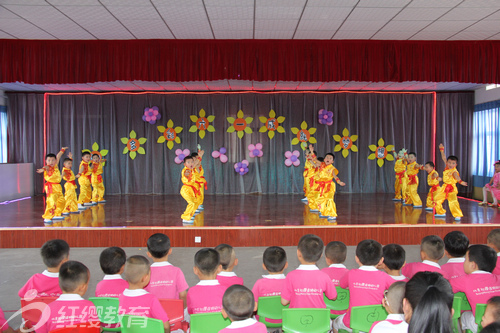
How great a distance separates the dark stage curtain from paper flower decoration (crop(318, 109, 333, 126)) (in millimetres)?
201

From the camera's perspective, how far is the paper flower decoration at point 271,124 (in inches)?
423

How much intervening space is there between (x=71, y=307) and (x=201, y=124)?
29.1 feet

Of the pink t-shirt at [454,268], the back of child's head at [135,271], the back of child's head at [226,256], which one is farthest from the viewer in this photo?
the pink t-shirt at [454,268]

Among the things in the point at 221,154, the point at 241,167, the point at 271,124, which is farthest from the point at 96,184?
the point at 271,124

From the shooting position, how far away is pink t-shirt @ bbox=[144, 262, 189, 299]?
2.68m

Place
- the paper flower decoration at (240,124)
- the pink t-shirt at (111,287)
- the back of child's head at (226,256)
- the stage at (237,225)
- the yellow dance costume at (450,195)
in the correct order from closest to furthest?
the pink t-shirt at (111,287) < the back of child's head at (226,256) < the stage at (237,225) < the yellow dance costume at (450,195) < the paper flower decoration at (240,124)

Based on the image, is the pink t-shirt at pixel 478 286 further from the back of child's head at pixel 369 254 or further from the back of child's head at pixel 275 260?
the back of child's head at pixel 275 260

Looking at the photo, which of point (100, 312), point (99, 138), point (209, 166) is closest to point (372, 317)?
point (100, 312)

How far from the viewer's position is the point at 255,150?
10688 millimetres

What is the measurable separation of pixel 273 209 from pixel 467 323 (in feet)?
17.8

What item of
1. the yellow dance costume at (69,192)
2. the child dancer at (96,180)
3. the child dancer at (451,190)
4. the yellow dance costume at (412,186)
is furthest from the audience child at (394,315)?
the child dancer at (96,180)

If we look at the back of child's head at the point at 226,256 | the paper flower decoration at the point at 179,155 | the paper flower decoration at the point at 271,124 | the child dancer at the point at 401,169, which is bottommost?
the back of child's head at the point at 226,256

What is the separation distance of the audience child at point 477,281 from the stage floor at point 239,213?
3501 mm

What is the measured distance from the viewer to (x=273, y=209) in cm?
786
